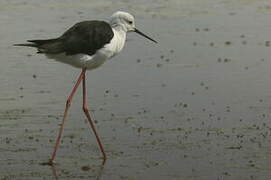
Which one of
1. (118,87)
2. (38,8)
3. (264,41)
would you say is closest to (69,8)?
(38,8)

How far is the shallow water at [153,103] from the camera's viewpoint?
7801 mm

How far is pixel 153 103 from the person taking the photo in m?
10.0

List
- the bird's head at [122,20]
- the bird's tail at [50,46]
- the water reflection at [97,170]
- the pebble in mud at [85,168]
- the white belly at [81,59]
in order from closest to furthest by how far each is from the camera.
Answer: the water reflection at [97,170], the pebble in mud at [85,168], the bird's tail at [50,46], the white belly at [81,59], the bird's head at [122,20]

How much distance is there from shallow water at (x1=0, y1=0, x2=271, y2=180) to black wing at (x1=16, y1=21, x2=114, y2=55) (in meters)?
1.04

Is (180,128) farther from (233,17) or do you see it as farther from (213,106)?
(233,17)

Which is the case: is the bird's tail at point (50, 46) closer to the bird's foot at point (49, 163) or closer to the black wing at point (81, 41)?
the black wing at point (81, 41)

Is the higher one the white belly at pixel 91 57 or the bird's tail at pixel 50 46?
the bird's tail at pixel 50 46

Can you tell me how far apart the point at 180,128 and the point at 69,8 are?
8437mm

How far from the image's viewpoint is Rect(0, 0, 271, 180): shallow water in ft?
25.6

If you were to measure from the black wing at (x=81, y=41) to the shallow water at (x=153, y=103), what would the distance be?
1.04 metres

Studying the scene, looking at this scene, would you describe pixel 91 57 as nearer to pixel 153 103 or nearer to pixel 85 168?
pixel 85 168

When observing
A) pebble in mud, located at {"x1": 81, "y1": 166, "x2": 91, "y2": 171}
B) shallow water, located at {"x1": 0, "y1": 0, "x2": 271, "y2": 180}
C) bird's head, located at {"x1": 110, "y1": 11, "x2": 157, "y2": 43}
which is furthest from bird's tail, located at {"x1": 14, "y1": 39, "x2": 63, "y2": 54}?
pebble in mud, located at {"x1": 81, "y1": 166, "x2": 91, "y2": 171}

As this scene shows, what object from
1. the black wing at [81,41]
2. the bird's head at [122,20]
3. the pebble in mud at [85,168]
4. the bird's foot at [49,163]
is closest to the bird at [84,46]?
the black wing at [81,41]

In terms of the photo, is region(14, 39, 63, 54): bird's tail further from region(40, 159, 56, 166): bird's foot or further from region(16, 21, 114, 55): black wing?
region(40, 159, 56, 166): bird's foot
